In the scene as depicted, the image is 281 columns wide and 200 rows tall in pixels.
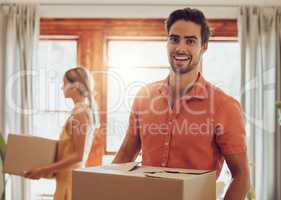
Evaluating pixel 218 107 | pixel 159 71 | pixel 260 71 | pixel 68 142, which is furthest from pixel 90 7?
pixel 218 107

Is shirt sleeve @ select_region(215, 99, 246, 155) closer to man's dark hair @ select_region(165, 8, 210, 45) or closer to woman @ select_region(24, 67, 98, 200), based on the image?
man's dark hair @ select_region(165, 8, 210, 45)

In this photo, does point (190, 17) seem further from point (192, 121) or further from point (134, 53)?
point (134, 53)

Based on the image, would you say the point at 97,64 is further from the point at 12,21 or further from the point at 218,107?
the point at 218,107

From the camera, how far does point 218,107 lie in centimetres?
133

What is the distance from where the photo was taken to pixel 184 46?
4.30 feet

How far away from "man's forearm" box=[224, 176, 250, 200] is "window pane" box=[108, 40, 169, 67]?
3041mm

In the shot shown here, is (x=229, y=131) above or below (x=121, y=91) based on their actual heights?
below

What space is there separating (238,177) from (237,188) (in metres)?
0.03

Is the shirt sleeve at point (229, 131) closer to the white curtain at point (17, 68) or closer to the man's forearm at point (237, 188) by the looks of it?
the man's forearm at point (237, 188)

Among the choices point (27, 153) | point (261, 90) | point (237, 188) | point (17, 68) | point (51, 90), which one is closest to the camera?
point (237, 188)

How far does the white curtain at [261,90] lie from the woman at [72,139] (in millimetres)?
1852

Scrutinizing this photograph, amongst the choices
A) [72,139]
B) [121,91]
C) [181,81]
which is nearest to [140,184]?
[181,81]

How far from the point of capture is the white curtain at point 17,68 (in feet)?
13.7

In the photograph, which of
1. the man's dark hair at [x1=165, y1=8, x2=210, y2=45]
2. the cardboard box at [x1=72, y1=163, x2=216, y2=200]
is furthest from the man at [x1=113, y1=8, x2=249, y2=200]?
the cardboard box at [x1=72, y1=163, x2=216, y2=200]
